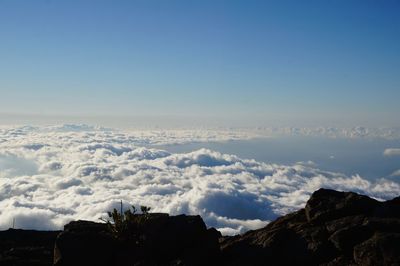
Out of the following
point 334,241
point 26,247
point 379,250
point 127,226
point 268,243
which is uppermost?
point 379,250

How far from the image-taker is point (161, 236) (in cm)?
1449

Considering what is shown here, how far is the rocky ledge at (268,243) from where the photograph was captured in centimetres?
1289

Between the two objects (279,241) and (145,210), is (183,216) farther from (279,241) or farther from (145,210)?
(279,241)

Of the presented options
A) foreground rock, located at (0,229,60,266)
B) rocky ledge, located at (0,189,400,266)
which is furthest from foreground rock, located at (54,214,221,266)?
foreground rock, located at (0,229,60,266)

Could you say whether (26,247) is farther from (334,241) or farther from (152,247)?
(334,241)

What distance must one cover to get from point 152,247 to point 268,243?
14.8ft

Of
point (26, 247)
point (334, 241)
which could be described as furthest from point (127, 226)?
point (334, 241)

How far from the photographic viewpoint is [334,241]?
13375 millimetres

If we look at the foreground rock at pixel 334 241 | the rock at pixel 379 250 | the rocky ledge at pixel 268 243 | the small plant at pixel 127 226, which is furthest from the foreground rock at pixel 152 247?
the rock at pixel 379 250

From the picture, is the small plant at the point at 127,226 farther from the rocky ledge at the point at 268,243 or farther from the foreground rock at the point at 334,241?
the foreground rock at the point at 334,241

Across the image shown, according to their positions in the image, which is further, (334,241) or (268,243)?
(268,243)

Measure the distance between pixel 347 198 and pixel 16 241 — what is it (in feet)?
58.2

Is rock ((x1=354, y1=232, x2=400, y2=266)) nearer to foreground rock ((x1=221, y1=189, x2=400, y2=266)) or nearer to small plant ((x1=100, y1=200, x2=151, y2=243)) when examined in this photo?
foreground rock ((x1=221, y1=189, x2=400, y2=266))

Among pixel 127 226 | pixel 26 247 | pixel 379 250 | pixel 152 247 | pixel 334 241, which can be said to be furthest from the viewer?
pixel 26 247
